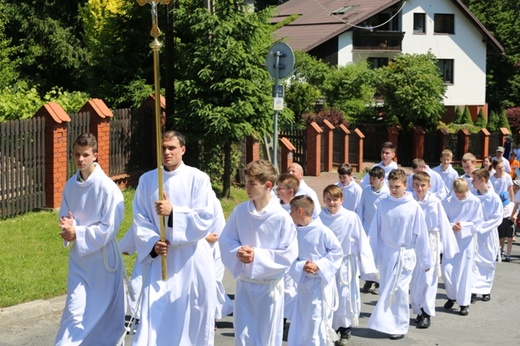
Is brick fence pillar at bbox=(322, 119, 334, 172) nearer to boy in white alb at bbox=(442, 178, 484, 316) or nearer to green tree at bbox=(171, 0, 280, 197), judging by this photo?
green tree at bbox=(171, 0, 280, 197)

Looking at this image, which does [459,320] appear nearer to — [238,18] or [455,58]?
[238,18]

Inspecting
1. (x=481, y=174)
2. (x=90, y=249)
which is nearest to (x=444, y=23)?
(x=481, y=174)

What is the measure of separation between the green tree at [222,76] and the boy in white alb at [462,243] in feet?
25.0

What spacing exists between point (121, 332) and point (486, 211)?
626 cm

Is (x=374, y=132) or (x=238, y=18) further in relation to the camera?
(x=374, y=132)

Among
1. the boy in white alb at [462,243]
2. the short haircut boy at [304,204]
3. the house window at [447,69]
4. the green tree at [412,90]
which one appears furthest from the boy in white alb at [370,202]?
the house window at [447,69]

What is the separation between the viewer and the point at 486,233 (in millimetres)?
12789

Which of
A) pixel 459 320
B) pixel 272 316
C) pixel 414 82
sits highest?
pixel 414 82

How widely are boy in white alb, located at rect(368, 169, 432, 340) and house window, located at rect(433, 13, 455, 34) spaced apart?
4093 cm

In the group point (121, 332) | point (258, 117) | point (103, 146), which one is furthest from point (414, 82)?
point (121, 332)

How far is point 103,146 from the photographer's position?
1842cm

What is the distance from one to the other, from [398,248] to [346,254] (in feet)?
2.32

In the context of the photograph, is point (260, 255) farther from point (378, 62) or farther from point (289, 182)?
point (378, 62)

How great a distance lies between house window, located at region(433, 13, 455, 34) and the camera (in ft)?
164
